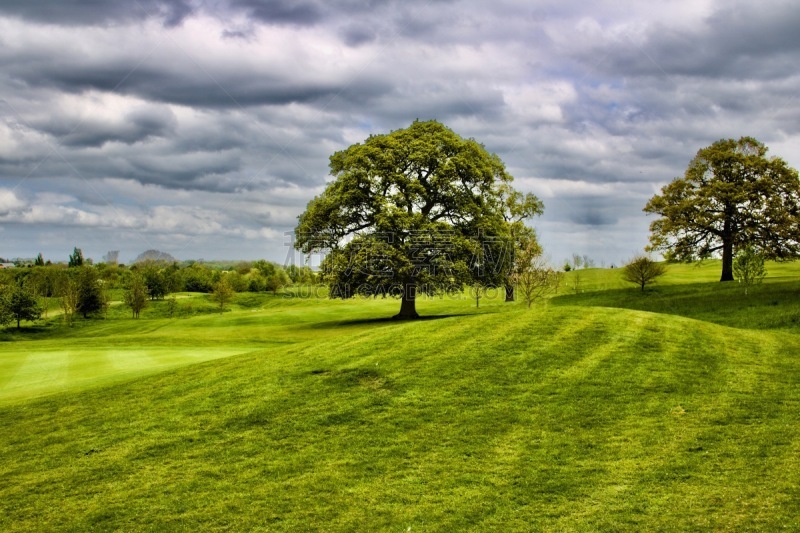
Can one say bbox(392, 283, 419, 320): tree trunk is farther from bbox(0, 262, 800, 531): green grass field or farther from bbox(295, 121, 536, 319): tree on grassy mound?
bbox(0, 262, 800, 531): green grass field

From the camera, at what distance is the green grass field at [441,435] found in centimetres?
896

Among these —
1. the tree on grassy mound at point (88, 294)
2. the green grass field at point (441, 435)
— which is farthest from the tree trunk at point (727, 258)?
the tree on grassy mound at point (88, 294)

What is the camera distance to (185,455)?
1155 cm

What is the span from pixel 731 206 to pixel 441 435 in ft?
144

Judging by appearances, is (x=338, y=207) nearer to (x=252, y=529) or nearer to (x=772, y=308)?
(x=772, y=308)

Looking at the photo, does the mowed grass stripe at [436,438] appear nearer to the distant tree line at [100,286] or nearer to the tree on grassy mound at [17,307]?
the distant tree line at [100,286]

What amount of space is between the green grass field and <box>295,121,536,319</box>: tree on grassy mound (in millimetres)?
21184

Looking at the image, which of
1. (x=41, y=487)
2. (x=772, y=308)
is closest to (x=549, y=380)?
(x=41, y=487)

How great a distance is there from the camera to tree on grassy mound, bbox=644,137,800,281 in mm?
44031

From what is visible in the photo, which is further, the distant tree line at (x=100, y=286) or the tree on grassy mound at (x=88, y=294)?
the tree on grassy mound at (x=88, y=294)

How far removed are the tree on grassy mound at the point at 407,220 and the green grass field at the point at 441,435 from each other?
69.5 ft

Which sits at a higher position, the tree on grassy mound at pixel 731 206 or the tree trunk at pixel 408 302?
the tree on grassy mound at pixel 731 206

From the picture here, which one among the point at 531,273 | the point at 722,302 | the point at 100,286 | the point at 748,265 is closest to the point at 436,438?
the point at 531,273

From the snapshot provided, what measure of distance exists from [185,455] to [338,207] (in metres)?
32.8
